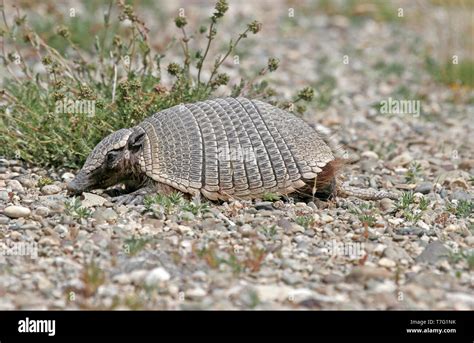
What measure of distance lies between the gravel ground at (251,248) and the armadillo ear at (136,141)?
1.74ft

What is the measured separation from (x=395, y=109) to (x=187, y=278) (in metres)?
6.87

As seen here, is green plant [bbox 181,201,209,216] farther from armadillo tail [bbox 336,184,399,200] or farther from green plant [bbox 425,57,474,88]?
green plant [bbox 425,57,474,88]

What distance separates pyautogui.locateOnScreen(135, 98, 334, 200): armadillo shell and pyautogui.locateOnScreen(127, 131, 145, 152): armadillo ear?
5cm

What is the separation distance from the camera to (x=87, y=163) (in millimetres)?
7688

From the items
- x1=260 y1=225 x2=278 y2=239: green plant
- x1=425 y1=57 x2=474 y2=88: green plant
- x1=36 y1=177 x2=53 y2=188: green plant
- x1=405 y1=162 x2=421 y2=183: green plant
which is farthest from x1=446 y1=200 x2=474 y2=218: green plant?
x1=425 y1=57 x2=474 y2=88: green plant

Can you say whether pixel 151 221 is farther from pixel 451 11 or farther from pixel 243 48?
pixel 451 11

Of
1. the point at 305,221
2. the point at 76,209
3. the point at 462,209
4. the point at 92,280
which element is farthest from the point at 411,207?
the point at 92,280

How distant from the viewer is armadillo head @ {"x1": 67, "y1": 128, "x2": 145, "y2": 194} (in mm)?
7629

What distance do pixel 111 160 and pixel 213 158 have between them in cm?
90

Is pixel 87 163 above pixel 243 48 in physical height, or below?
below

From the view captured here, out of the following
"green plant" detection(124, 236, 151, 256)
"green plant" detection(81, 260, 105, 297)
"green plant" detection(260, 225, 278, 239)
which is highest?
"green plant" detection(260, 225, 278, 239)

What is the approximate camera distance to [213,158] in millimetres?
7547

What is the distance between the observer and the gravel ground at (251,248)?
18.9 feet
